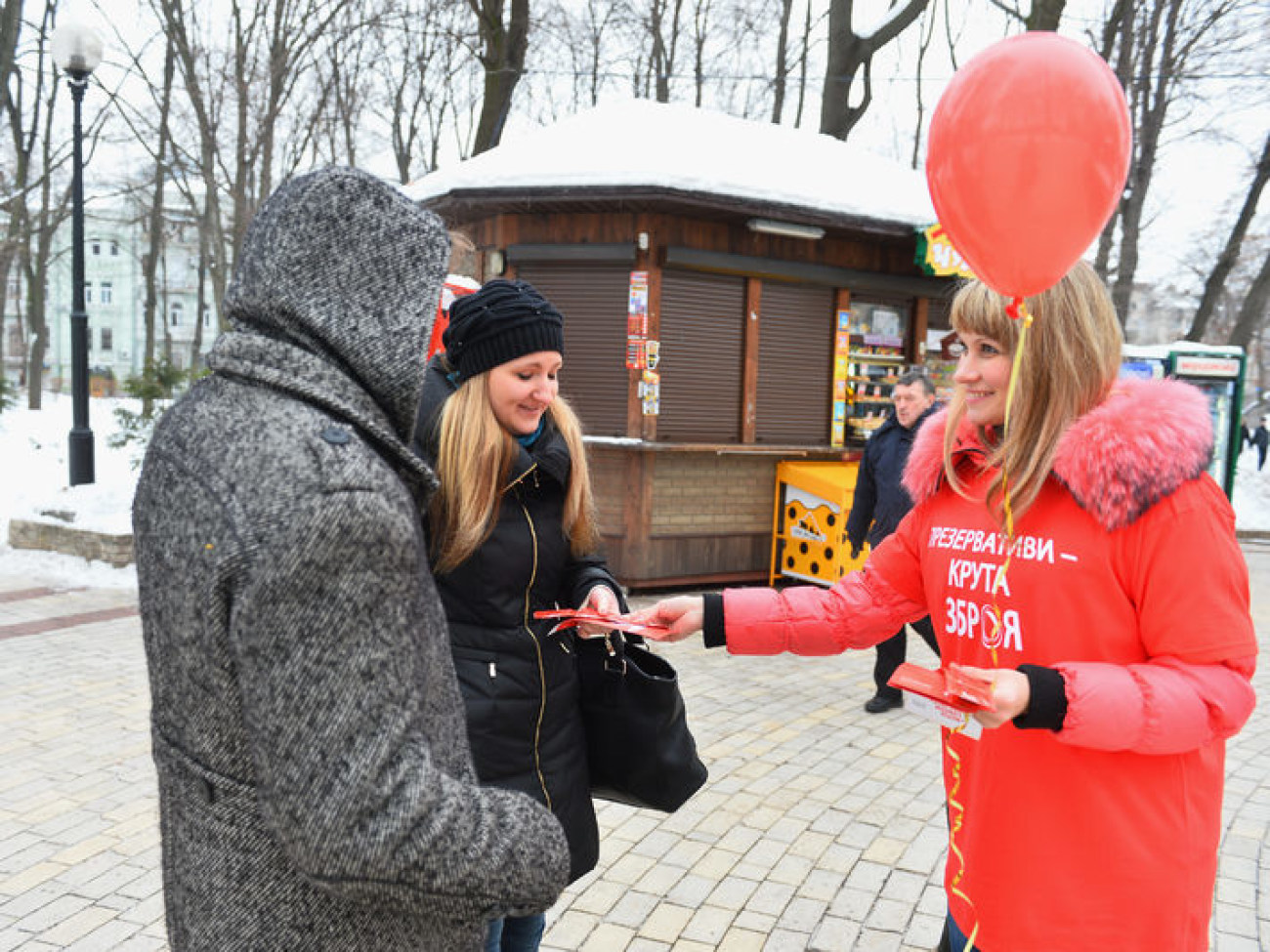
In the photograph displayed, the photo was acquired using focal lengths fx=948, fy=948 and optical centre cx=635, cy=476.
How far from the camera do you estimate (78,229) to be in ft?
35.6

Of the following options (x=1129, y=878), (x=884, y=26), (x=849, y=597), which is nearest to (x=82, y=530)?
(x=849, y=597)

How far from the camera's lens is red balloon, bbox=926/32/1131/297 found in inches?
64.2

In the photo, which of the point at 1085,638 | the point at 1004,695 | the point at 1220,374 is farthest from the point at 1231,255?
the point at 1004,695

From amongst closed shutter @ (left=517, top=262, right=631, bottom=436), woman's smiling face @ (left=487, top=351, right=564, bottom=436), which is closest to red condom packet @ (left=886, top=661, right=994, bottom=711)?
woman's smiling face @ (left=487, top=351, right=564, bottom=436)

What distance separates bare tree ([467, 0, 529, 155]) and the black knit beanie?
40.5ft

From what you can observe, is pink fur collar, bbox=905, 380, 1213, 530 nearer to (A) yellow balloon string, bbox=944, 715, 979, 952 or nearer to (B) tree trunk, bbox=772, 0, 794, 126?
(A) yellow balloon string, bbox=944, 715, 979, 952

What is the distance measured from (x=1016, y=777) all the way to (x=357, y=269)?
1409 millimetres

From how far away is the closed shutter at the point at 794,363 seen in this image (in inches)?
356

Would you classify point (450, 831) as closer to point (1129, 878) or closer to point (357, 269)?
point (357, 269)

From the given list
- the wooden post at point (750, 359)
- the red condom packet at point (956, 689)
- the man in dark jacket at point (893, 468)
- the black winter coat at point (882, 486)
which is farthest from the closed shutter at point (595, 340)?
the red condom packet at point (956, 689)

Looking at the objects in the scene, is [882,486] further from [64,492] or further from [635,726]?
[64,492]

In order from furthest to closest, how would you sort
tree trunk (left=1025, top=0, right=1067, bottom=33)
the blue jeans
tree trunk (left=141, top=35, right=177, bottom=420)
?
tree trunk (left=141, top=35, right=177, bottom=420)
tree trunk (left=1025, top=0, right=1067, bottom=33)
the blue jeans

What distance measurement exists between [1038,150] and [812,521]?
23.8ft

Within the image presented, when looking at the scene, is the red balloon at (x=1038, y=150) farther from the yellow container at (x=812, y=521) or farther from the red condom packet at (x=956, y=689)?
the yellow container at (x=812, y=521)
